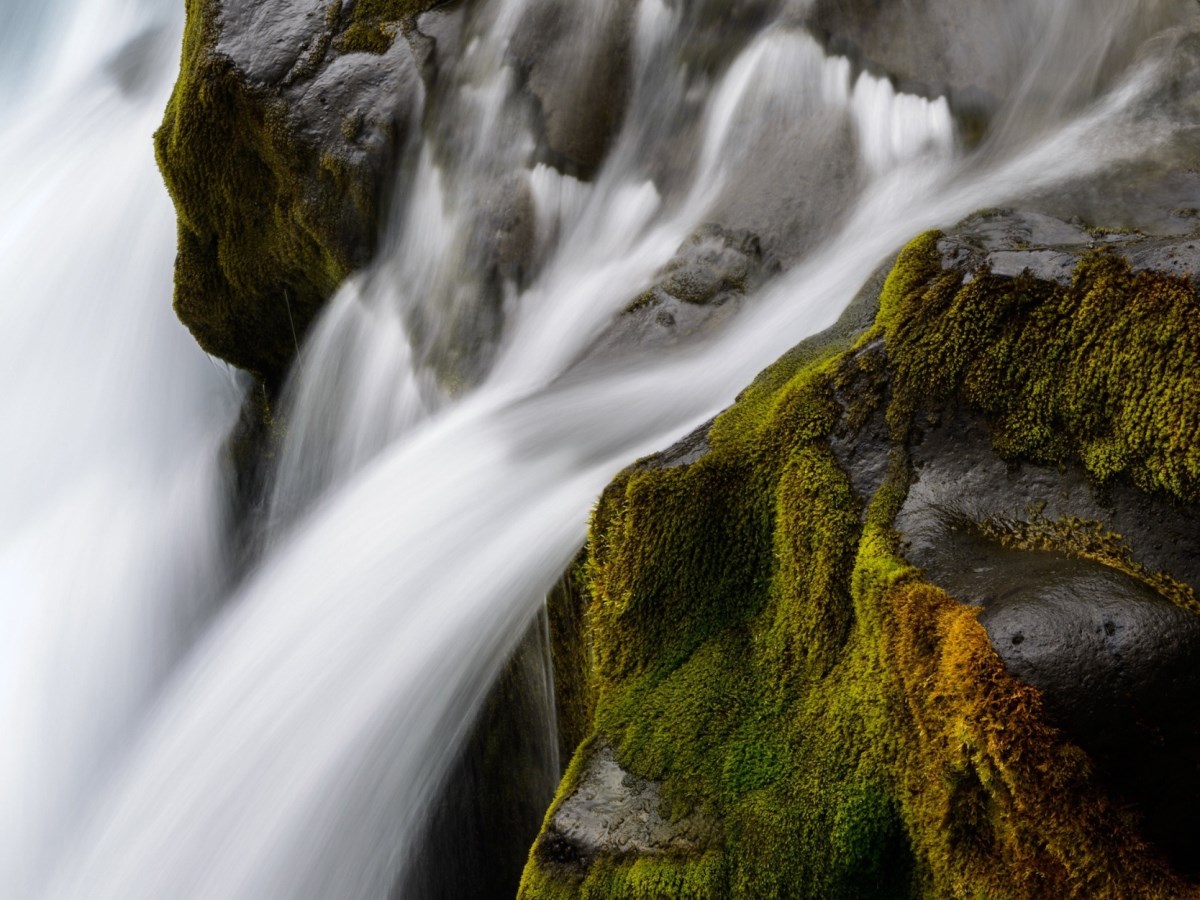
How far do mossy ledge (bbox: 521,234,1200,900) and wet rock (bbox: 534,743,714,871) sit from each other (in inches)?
0.5

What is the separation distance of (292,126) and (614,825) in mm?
4075

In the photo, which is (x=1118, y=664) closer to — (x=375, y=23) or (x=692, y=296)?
(x=692, y=296)

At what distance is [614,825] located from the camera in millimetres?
2617

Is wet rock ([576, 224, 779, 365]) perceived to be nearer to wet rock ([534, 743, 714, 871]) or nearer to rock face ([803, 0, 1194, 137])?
rock face ([803, 0, 1194, 137])

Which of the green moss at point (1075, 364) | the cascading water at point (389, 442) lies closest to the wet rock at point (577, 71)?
the cascading water at point (389, 442)

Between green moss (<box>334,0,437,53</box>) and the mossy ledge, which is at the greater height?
green moss (<box>334,0,437,53</box>)

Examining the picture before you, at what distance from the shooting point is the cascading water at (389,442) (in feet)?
12.0

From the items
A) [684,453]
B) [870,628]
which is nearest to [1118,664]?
[870,628]

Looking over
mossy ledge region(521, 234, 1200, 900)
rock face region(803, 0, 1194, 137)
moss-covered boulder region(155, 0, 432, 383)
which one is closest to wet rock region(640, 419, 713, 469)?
mossy ledge region(521, 234, 1200, 900)

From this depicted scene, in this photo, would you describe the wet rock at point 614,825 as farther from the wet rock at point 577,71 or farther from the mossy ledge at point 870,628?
the wet rock at point 577,71

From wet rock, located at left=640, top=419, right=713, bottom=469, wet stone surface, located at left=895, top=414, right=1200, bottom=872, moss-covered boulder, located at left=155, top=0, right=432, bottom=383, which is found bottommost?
wet stone surface, located at left=895, top=414, right=1200, bottom=872

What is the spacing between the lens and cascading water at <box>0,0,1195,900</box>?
367 centimetres

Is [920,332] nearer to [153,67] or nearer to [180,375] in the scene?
[180,375]

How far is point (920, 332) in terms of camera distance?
276 cm
